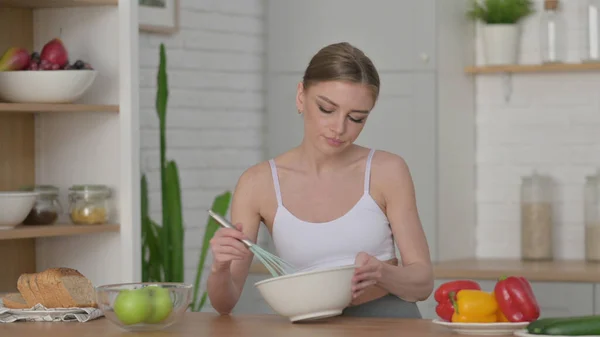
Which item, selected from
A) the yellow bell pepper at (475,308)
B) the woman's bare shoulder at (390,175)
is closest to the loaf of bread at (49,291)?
the woman's bare shoulder at (390,175)

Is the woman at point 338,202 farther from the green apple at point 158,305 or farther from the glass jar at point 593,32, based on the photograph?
the glass jar at point 593,32

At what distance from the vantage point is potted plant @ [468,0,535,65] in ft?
16.5

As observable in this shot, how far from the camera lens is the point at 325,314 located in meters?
2.48

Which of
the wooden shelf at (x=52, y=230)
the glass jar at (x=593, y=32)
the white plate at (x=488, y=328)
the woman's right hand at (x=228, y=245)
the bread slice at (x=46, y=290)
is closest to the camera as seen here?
the white plate at (x=488, y=328)

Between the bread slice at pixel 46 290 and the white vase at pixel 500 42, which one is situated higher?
the white vase at pixel 500 42

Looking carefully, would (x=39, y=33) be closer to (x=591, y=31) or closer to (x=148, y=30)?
(x=148, y=30)

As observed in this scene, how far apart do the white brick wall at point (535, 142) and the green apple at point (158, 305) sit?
3008mm

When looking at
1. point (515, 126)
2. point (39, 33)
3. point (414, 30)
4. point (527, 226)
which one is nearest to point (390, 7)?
point (414, 30)

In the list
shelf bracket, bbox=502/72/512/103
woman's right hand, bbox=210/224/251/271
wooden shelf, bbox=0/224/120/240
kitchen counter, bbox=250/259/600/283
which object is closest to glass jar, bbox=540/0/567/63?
shelf bracket, bbox=502/72/512/103

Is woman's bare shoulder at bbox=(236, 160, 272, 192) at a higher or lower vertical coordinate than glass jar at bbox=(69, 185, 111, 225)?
higher

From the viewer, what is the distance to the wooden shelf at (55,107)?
Answer: 3.72 meters

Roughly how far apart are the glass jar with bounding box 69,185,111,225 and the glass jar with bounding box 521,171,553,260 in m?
1.97

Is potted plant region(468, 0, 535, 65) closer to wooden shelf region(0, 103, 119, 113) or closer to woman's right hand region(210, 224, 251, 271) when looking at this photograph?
wooden shelf region(0, 103, 119, 113)

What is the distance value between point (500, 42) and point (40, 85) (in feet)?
7.13
